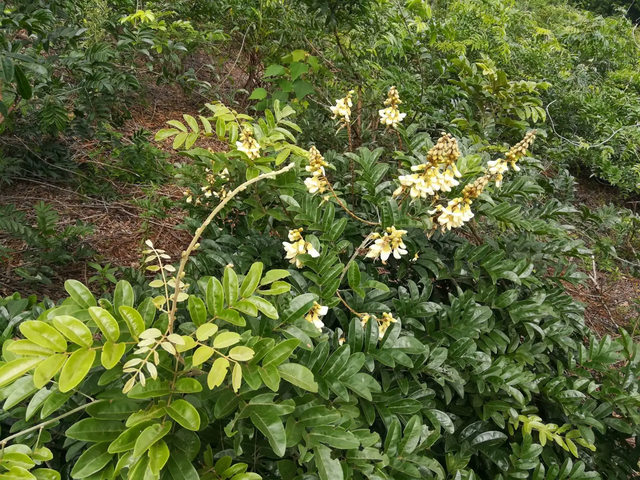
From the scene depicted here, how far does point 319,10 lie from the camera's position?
2436 mm

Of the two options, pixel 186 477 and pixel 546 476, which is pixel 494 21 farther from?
pixel 186 477

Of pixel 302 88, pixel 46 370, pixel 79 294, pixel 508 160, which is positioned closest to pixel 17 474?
pixel 46 370

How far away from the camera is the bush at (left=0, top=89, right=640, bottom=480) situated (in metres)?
0.67

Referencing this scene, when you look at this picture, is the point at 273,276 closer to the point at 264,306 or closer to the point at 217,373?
the point at 264,306

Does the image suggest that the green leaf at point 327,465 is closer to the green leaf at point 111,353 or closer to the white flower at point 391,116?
the green leaf at point 111,353

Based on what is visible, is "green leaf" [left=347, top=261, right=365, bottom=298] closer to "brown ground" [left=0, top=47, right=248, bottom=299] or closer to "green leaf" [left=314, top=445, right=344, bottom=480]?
"green leaf" [left=314, top=445, right=344, bottom=480]

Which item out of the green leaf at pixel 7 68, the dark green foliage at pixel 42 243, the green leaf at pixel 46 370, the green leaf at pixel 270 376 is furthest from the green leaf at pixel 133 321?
the dark green foliage at pixel 42 243

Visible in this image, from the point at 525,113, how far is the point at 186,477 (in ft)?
6.85

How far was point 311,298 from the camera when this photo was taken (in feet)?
2.95

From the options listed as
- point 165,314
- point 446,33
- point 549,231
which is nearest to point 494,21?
point 446,33

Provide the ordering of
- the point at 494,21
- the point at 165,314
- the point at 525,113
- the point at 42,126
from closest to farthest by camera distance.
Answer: the point at 165,314 → the point at 525,113 → the point at 42,126 → the point at 494,21

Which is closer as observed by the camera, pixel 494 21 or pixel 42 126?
pixel 42 126

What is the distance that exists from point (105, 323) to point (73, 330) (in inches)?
1.7

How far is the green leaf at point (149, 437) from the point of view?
1.95 ft
